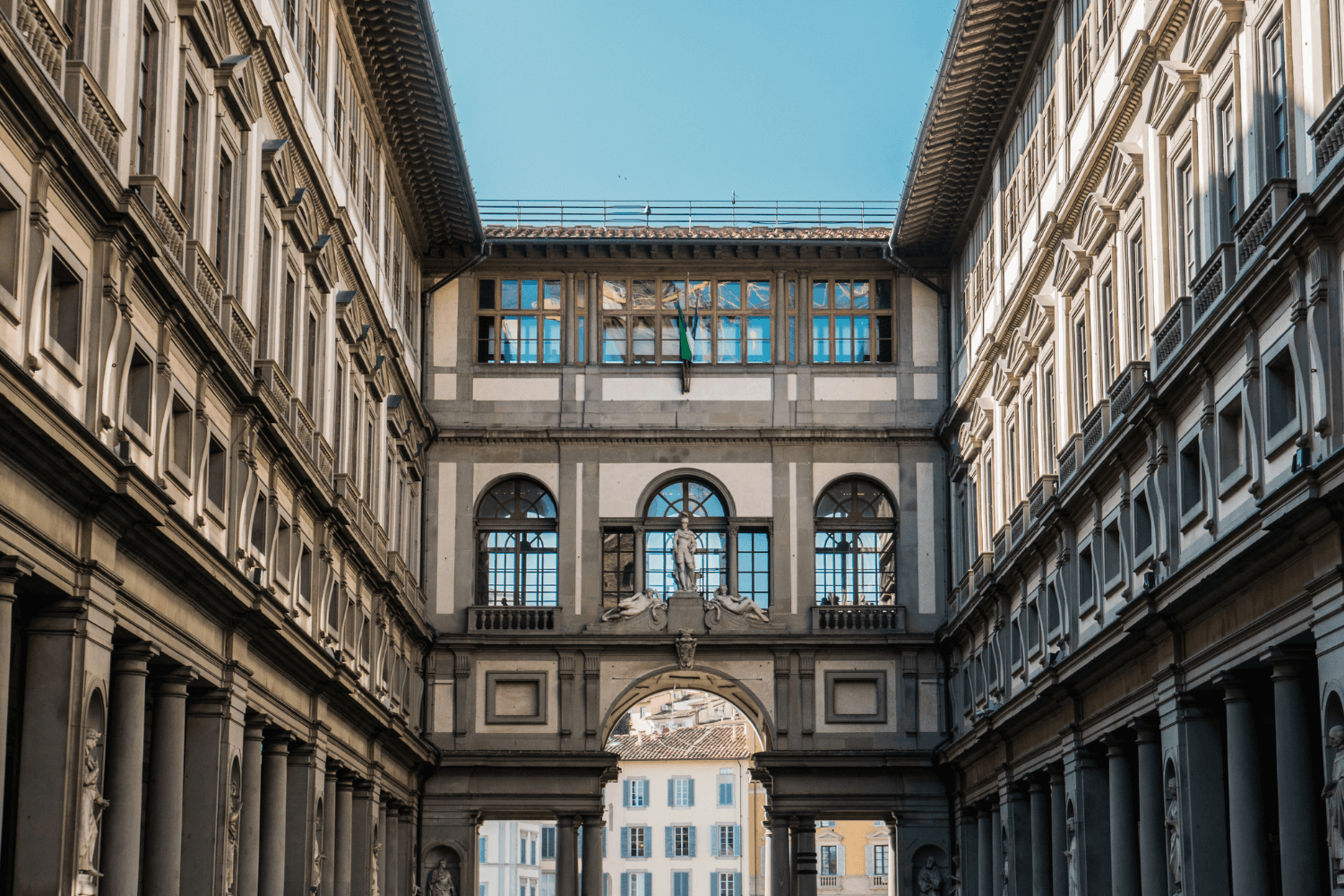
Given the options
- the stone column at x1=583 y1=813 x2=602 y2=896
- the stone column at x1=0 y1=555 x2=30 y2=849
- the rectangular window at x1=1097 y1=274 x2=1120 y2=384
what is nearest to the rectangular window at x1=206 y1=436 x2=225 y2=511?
the stone column at x1=0 y1=555 x2=30 y2=849

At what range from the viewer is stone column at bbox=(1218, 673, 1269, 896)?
27.1 meters

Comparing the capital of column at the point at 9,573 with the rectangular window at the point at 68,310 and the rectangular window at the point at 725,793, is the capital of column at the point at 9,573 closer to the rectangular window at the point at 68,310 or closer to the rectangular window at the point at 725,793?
the rectangular window at the point at 68,310

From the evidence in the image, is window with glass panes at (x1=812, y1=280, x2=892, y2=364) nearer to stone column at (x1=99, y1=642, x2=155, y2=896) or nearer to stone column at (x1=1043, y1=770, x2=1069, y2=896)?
stone column at (x1=1043, y1=770, x2=1069, y2=896)

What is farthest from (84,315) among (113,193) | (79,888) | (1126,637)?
(1126,637)

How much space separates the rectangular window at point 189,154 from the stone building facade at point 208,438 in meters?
0.04

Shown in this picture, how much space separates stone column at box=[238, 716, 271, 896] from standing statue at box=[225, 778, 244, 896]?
2.13 ft

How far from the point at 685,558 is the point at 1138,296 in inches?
866

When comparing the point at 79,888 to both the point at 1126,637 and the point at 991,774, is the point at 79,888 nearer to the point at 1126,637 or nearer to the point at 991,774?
the point at 1126,637

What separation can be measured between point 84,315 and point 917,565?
112 feet

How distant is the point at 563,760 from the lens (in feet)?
170

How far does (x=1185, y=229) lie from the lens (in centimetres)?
3064

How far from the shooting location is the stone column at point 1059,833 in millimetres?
39250

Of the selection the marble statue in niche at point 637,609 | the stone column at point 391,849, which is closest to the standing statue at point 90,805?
the stone column at point 391,849

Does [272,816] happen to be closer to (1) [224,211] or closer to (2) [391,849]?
(1) [224,211]
